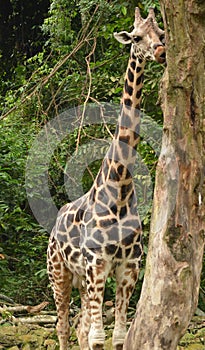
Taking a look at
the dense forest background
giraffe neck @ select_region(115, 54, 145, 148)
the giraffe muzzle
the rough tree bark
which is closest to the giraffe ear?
giraffe neck @ select_region(115, 54, 145, 148)

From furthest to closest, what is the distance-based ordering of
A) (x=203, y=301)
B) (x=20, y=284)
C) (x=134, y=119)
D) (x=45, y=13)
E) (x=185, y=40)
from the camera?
(x=45, y=13) → (x=20, y=284) → (x=203, y=301) → (x=134, y=119) → (x=185, y=40)

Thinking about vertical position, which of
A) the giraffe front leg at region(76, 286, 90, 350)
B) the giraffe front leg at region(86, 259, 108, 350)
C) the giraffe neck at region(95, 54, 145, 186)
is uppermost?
the giraffe neck at region(95, 54, 145, 186)

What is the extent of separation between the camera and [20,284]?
9.22m

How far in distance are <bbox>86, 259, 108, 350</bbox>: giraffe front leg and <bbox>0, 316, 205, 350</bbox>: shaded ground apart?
149 cm

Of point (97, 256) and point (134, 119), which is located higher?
point (134, 119)

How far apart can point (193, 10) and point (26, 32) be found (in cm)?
860

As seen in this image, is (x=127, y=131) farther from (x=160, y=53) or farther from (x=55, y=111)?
(x=55, y=111)

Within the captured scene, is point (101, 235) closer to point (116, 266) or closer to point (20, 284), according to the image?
point (116, 266)

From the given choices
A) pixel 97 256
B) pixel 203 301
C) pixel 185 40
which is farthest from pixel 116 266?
pixel 203 301

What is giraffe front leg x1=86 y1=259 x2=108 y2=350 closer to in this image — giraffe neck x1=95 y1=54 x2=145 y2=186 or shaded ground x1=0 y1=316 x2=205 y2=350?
giraffe neck x1=95 y1=54 x2=145 y2=186

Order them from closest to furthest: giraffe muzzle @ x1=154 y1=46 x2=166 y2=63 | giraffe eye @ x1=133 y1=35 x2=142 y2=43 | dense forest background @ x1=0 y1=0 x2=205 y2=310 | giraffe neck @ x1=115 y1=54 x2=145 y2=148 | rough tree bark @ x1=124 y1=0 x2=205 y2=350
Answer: rough tree bark @ x1=124 y1=0 x2=205 y2=350, giraffe muzzle @ x1=154 y1=46 x2=166 y2=63, giraffe eye @ x1=133 y1=35 x2=142 y2=43, giraffe neck @ x1=115 y1=54 x2=145 y2=148, dense forest background @ x1=0 y1=0 x2=205 y2=310

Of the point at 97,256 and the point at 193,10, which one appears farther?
the point at 97,256

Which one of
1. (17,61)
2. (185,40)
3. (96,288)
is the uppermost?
(17,61)

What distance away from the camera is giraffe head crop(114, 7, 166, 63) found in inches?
194
